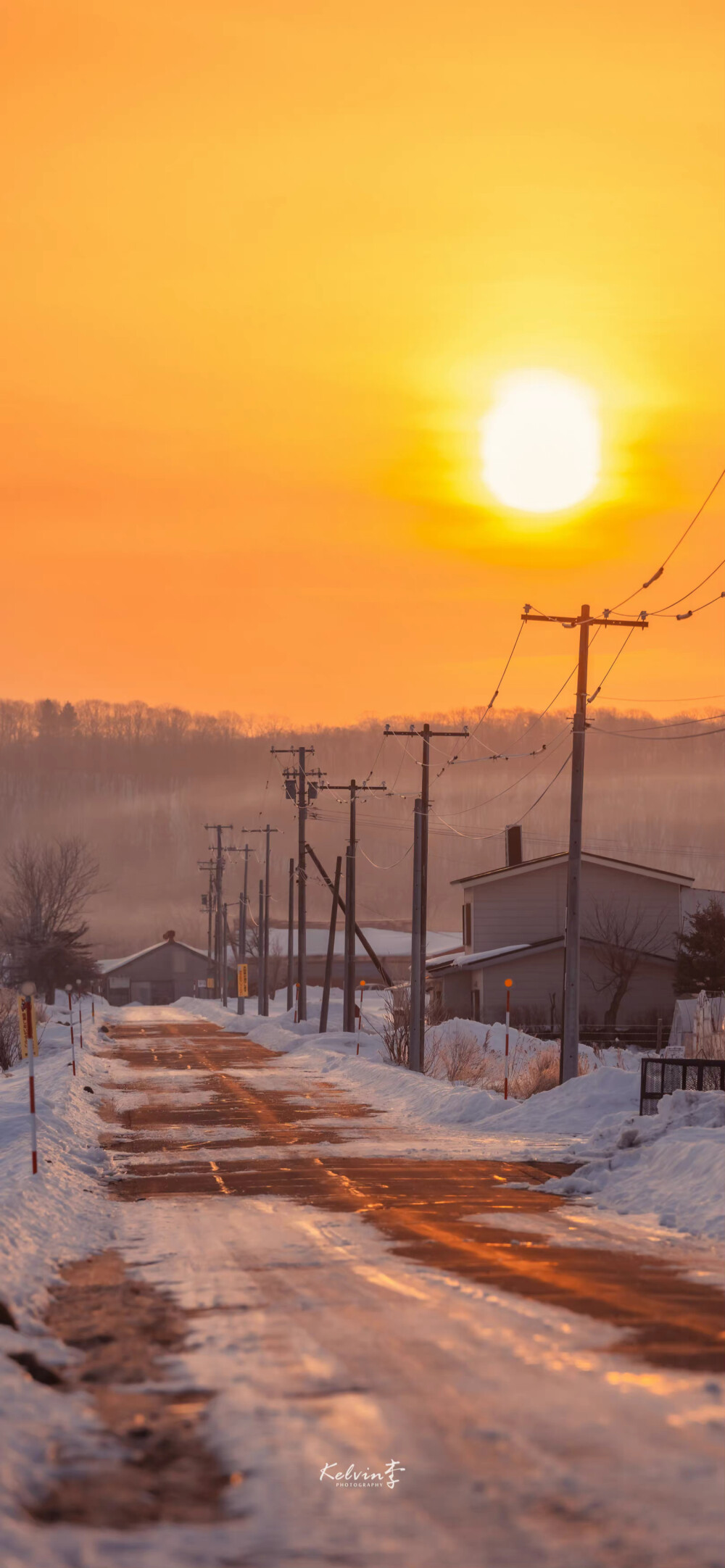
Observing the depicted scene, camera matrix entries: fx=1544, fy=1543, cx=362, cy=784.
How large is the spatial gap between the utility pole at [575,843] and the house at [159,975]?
14312 cm

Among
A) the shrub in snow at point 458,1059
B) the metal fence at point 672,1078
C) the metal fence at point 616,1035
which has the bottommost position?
the metal fence at point 616,1035

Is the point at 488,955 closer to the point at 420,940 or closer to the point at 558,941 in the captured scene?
the point at 558,941

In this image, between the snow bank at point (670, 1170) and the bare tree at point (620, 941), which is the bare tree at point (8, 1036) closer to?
the bare tree at point (620, 941)

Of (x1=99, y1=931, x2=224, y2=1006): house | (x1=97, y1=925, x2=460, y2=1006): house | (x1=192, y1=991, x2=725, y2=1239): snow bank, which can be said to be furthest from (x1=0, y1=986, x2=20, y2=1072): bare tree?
(x1=99, y1=931, x2=224, y2=1006): house

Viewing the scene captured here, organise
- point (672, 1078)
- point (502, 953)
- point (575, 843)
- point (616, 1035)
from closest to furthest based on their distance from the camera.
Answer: point (672, 1078), point (575, 843), point (616, 1035), point (502, 953)

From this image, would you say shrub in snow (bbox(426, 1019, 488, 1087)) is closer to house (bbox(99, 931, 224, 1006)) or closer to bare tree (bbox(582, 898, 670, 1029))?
bare tree (bbox(582, 898, 670, 1029))

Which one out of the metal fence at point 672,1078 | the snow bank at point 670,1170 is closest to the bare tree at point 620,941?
the metal fence at point 672,1078

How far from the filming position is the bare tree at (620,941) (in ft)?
198

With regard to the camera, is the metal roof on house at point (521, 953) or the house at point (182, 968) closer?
the metal roof on house at point (521, 953)

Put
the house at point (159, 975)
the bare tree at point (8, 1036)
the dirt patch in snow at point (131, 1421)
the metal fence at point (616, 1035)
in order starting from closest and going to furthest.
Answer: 1. the dirt patch in snow at point (131, 1421)
2. the bare tree at point (8, 1036)
3. the metal fence at point (616, 1035)
4. the house at point (159, 975)

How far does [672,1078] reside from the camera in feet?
78.4

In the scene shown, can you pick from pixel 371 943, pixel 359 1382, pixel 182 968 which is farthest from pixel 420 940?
pixel 182 968

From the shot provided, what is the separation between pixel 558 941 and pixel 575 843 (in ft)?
94.5

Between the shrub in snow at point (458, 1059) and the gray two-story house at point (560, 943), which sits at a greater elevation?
the gray two-story house at point (560, 943)
